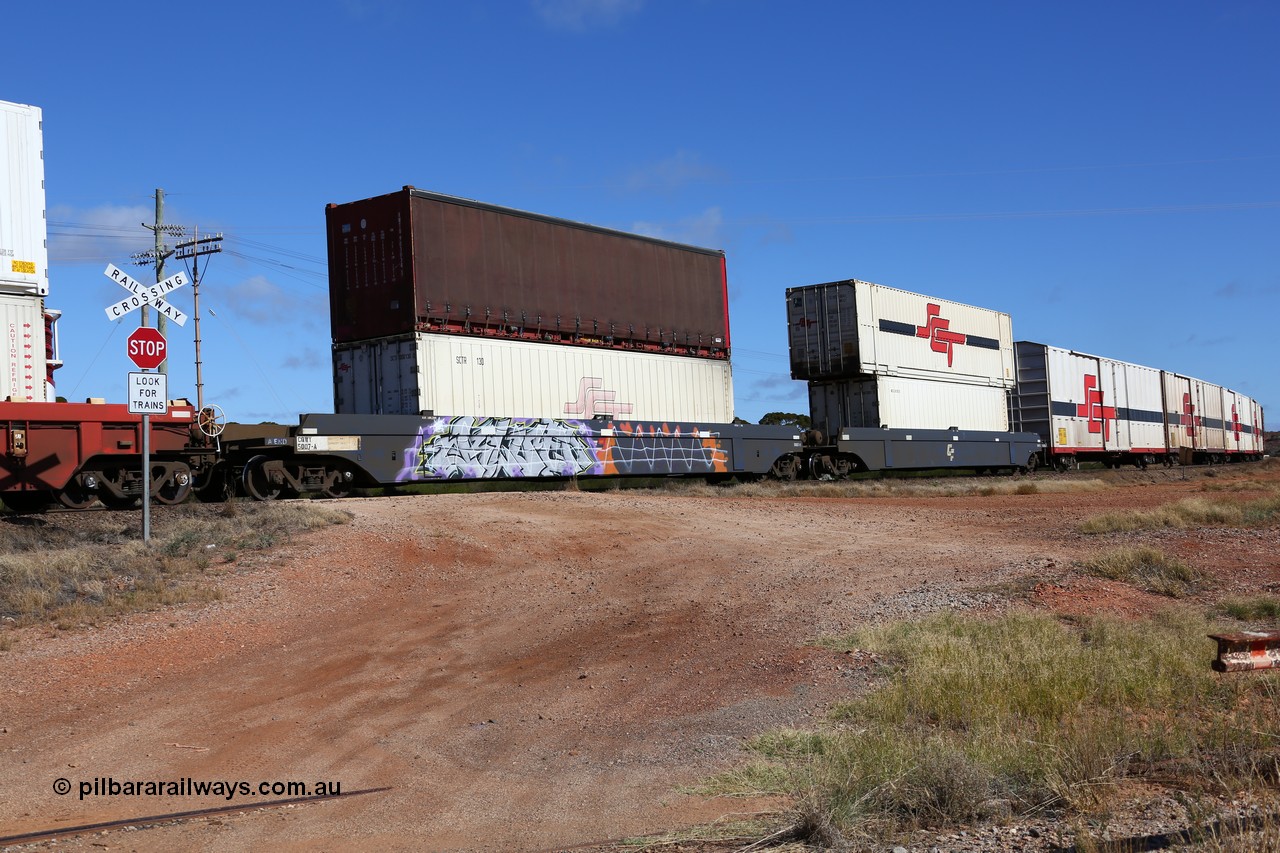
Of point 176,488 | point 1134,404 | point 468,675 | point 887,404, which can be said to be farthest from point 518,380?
point 1134,404

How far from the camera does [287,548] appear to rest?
12195 mm

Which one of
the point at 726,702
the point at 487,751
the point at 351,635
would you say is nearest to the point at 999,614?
the point at 726,702

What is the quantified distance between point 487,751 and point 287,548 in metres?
6.47

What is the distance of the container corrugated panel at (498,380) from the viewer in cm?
1961

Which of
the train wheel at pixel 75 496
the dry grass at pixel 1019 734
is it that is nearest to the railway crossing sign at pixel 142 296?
the train wheel at pixel 75 496

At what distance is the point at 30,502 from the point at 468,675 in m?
10.4

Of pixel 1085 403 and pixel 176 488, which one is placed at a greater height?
pixel 1085 403

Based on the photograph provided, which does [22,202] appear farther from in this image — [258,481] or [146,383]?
[258,481]

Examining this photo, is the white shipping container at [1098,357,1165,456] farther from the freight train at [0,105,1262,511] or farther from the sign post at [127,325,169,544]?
the sign post at [127,325,169,544]

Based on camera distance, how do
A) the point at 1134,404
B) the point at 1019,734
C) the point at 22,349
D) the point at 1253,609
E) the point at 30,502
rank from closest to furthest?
the point at 1019,734 < the point at 1253,609 < the point at 22,349 < the point at 30,502 < the point at 1134,404

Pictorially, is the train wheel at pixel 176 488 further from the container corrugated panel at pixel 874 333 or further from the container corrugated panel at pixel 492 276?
the container corrugated panel at pixel 874 333

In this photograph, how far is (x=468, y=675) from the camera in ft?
27.2

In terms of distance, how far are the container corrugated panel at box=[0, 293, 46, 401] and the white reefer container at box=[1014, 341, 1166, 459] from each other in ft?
98.2

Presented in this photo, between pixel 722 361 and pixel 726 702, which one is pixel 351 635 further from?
pixel 722 361
